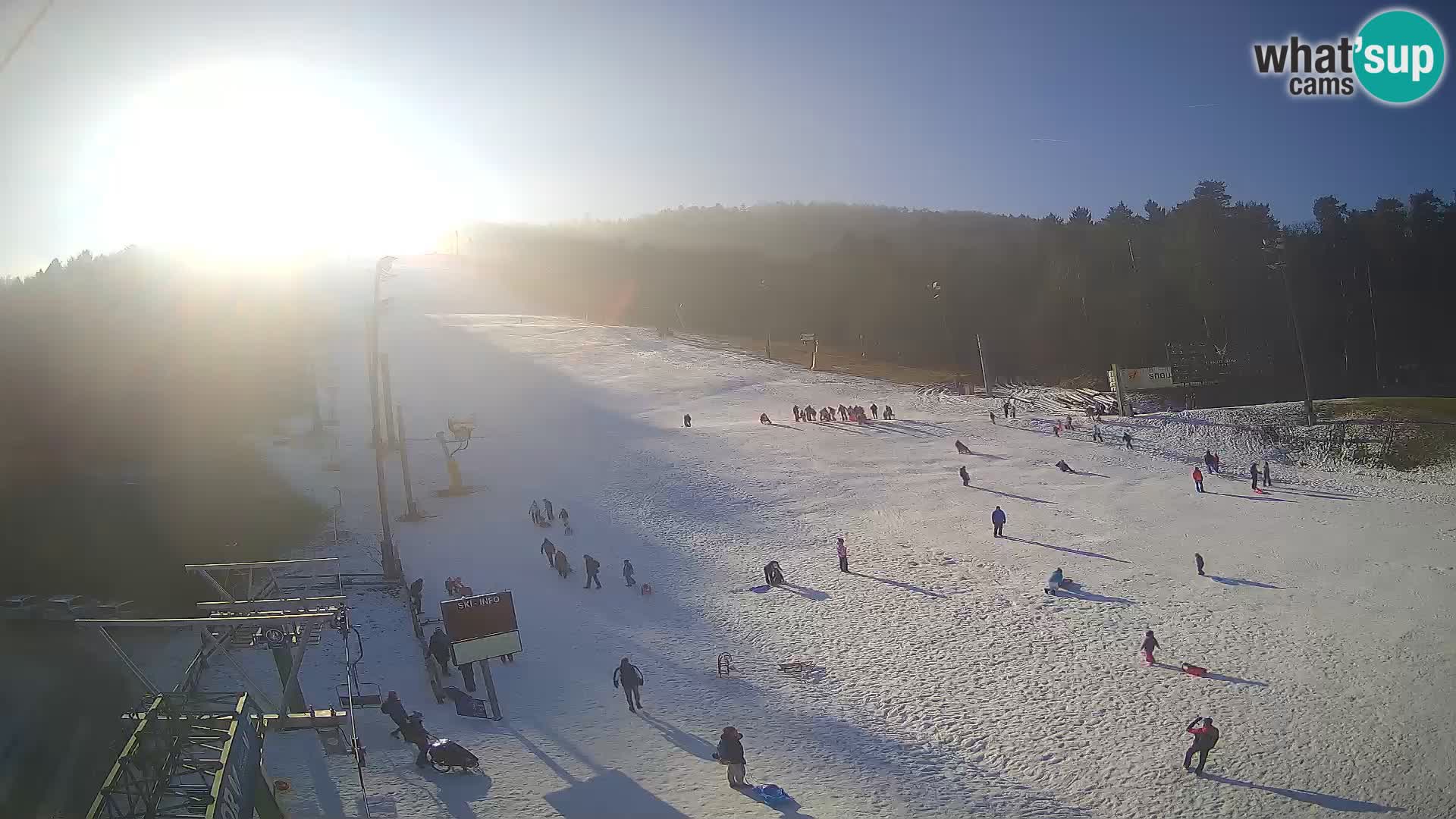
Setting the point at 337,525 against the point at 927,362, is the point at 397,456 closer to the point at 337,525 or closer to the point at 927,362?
the point at 337,525

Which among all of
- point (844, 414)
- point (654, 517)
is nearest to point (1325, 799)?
point (654, 517)

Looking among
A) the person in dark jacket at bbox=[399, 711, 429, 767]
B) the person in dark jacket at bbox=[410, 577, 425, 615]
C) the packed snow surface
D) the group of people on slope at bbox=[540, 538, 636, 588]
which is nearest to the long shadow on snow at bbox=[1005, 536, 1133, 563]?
the packed snow surface

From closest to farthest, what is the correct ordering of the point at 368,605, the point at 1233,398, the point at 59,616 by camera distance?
the point at 59,616 < the point at 368,605 < the point at 1233,398

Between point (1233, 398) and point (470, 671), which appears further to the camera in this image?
point (1233, 398)

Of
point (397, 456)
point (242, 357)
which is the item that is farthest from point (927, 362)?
point (242, 357)

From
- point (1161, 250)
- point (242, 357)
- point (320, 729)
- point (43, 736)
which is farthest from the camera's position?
point (1161, 250)

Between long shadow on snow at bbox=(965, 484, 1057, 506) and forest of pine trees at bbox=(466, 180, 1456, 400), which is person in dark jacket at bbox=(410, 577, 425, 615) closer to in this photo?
long shadow on snow at bbox=(965, 484, 1057, 506)
